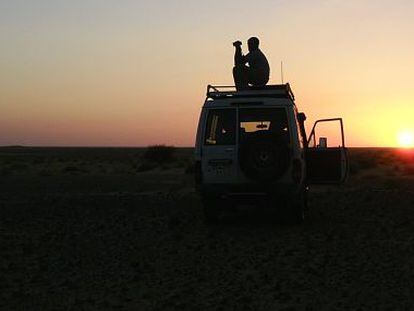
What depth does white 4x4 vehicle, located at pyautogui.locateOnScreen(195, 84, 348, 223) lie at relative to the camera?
11898 mm

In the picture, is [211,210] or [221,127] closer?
[221,127]

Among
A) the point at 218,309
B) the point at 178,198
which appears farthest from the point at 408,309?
the point at 178,198

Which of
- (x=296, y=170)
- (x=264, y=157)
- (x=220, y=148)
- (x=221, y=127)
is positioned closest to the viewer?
(x=264, y=157)

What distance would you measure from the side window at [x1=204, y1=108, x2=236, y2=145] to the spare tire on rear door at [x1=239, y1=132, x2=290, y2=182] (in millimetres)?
562

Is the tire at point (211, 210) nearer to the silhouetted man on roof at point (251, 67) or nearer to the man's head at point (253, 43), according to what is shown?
the silhouetted man on roof at point (251, 67)

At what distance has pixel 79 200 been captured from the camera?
786 inches

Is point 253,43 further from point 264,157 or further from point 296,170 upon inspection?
point 296,170

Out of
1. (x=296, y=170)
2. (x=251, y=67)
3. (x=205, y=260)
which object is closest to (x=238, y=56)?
(x=251, y=67)

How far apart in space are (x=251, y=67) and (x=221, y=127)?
7.73 ft

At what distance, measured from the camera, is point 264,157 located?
11852mm

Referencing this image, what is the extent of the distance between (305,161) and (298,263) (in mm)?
4742

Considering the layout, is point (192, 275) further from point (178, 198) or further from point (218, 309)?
point (178, 198)

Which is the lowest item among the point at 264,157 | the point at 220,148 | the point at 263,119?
the point at 264,157

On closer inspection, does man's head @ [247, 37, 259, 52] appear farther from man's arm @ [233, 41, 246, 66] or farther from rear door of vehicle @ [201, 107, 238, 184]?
rear door of vehicle @ [201, 107, 238, 184]
